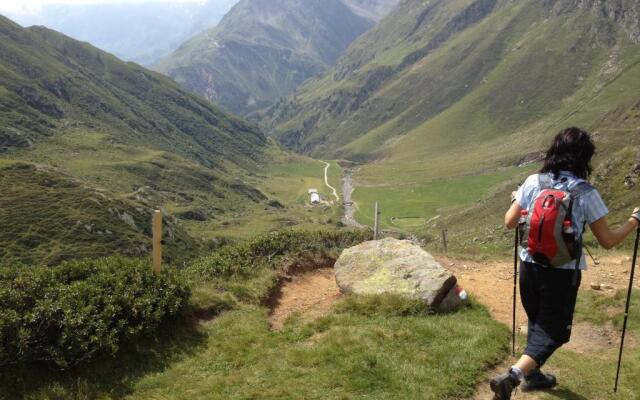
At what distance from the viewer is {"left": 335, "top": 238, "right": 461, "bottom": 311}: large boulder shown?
15.0 metres

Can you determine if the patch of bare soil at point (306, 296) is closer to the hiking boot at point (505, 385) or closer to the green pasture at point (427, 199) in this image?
the hiking boot at point (505, 385)

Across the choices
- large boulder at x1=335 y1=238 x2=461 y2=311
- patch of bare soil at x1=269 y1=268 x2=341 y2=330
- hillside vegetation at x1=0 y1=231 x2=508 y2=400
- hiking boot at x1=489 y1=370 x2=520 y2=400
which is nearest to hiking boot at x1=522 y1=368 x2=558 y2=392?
hillside vegetation at x1=0 y1=231 x2=508 y2=400

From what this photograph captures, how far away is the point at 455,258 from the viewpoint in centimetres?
2389

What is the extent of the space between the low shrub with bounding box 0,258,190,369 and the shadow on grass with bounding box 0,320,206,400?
0.24 m

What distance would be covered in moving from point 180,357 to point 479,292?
11.4 m

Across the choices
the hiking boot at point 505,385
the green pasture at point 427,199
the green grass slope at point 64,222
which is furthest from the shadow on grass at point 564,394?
the green pasture at point 427,199

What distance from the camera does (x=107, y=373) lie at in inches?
428

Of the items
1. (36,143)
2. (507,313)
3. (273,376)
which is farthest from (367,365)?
(36,143)

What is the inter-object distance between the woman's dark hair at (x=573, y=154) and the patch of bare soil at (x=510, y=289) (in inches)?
175

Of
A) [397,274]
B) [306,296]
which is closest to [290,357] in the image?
[397,274]

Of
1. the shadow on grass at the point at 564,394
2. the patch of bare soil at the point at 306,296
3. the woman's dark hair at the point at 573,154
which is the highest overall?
the woman's dark hair at the point at 573,154

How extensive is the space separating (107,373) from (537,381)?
8922 mm

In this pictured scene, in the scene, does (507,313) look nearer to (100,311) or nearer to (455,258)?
(455,258)

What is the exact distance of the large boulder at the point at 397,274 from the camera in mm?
15047
